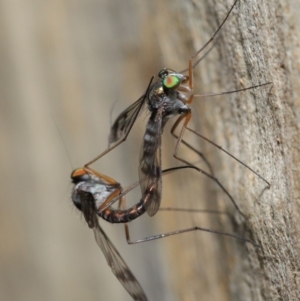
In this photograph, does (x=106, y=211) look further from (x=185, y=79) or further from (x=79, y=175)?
(x=185, y=79)

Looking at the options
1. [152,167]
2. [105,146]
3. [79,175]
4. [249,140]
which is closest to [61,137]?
[105,146]

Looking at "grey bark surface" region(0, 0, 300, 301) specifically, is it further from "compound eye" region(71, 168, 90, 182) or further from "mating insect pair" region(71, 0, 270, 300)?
"compound eye" region(71, 168, 90, 182)

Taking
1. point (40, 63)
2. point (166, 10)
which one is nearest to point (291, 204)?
point (166, 10)

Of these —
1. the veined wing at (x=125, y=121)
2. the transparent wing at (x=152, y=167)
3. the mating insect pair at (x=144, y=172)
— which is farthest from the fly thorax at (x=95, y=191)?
the transparent wing at (x=152, y=167)

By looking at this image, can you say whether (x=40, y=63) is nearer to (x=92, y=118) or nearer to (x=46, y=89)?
(x=46, y=89)

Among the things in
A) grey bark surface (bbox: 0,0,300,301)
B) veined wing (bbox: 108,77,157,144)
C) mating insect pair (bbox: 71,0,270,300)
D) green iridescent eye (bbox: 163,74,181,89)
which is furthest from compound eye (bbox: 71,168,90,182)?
green iridescent eye (bbox: 163,74,181,89)

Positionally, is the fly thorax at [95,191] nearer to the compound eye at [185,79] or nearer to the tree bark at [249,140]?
the tree bark at [249,140]

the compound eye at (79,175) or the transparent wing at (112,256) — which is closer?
the transparent wing at (112,256)
